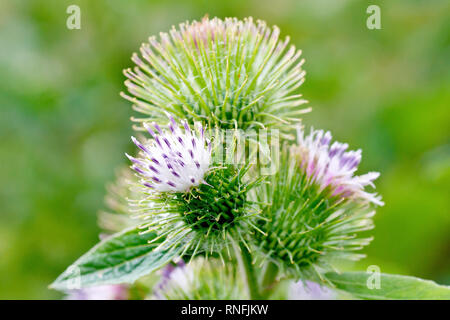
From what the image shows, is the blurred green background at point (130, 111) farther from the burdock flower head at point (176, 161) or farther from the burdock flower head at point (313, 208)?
the burdock flower head at point (176, 161)

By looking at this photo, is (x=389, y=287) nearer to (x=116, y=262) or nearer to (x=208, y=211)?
(x=208, y=211)

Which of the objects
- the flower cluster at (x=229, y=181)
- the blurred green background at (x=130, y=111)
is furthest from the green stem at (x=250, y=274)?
the blurred green background at (x=130, y=111)

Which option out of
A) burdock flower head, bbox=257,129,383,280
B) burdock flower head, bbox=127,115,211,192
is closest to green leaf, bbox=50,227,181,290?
burdock flower head, bbox=127,115,211,192

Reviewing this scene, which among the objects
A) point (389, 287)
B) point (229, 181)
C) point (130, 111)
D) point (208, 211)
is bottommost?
point (389, 287)

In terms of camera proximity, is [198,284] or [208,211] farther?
[198,284]

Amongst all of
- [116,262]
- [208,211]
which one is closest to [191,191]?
[208,211]

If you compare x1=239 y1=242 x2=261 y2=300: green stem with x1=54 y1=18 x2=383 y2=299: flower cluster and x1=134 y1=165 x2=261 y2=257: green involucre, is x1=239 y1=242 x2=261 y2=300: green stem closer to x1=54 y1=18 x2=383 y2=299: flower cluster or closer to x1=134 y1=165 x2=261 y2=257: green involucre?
x1=54 y1=18 x2=383 y2=299: flower cluster
